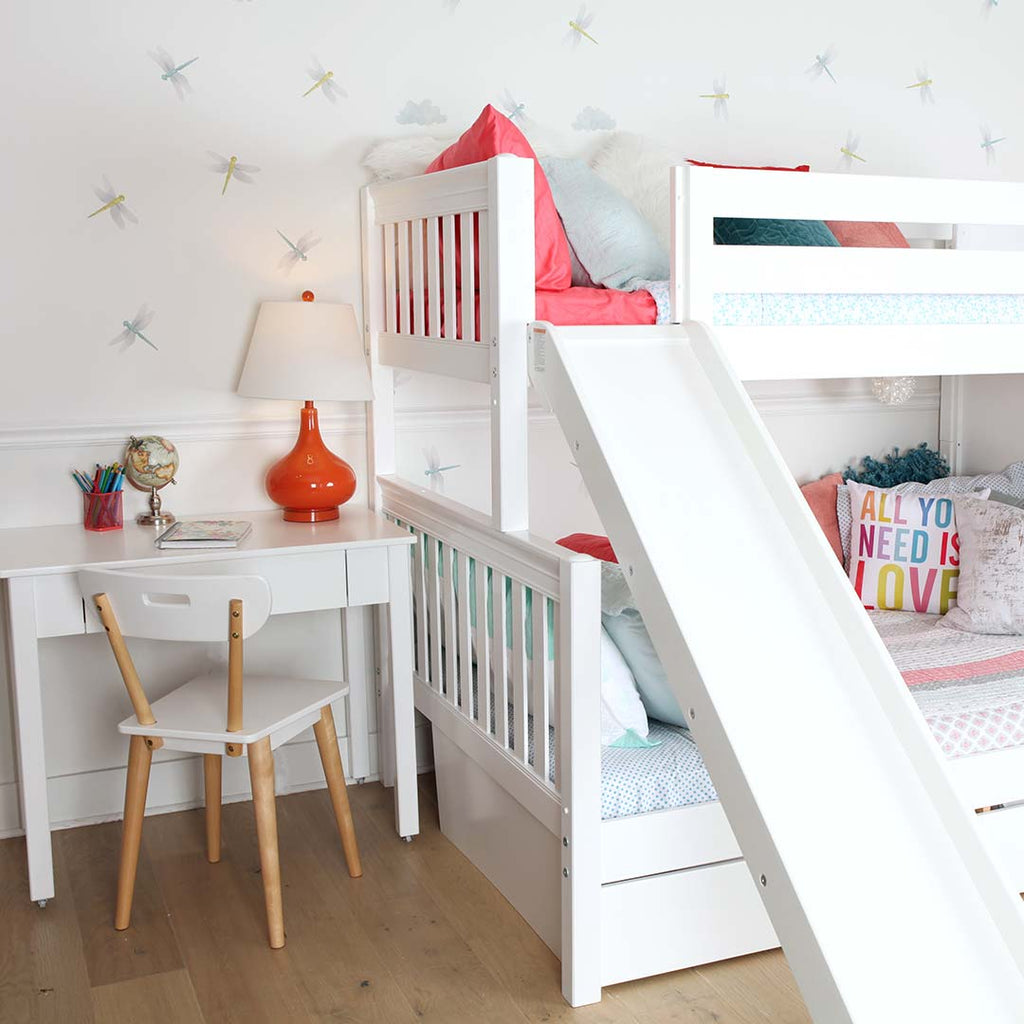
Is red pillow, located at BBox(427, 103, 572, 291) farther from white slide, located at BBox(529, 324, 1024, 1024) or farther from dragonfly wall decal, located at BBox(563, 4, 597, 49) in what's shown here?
dragonfly wall decal, located at BBox(563, 4, 597, 49)

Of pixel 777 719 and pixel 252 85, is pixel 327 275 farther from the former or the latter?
pixel 777 719

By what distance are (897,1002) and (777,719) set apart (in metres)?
0.40

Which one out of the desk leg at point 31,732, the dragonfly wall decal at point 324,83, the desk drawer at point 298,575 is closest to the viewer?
the desk leg at point 31,732

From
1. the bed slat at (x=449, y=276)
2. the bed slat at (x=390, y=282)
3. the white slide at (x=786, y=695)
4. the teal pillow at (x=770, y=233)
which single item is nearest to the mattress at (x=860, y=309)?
the white slide at (x=786, y=695)

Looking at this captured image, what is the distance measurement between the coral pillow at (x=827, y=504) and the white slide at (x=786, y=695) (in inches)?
49.2

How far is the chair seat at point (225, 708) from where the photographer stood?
2234 mm

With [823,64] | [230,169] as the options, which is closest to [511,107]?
[230,169]

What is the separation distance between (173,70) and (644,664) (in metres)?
1.64

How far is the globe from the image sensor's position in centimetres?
266

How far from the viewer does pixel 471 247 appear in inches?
86.7

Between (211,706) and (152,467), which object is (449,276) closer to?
(152,467)

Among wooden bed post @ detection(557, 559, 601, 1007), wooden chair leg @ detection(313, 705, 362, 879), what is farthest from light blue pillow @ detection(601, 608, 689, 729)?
wooden chair leg @ detection(313, 705, 362, 879)

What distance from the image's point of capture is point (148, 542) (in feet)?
8.31

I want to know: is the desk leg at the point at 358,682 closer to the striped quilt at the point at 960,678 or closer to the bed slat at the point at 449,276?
the bed slat at the point at 449,276
